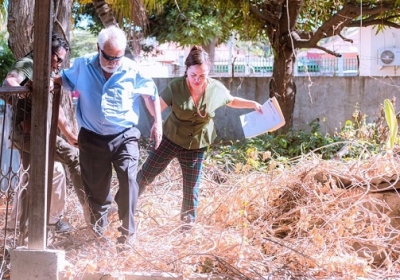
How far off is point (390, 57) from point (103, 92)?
1673 centimetres

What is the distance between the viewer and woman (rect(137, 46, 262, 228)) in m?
5.00

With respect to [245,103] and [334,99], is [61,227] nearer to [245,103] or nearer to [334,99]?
[245,103]

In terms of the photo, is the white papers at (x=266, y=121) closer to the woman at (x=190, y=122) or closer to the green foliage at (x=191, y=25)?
the woman at (x=190, y=122)

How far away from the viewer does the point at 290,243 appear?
183 inches

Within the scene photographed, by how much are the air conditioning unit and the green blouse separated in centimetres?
1557

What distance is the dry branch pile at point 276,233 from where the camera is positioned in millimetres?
4277

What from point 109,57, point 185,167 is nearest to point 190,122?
point 185,167

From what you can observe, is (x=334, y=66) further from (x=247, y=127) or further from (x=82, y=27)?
(x=247, y=127)

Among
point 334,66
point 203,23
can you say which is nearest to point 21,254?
point 203,23

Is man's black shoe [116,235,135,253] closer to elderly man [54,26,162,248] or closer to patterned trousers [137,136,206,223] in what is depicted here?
elderly man [54,26,162,248]

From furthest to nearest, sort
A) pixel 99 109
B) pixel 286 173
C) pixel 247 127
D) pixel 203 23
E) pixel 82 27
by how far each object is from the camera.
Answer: pixel 82 27
pixel 203 23
pixel 286 173
pixel 247 127
pixel 99 109

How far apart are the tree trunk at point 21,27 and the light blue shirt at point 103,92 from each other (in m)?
3.13

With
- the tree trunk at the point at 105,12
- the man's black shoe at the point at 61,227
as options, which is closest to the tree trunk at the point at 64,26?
the tree trunk at the point at 105,12

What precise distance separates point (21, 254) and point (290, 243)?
6.19 ft
